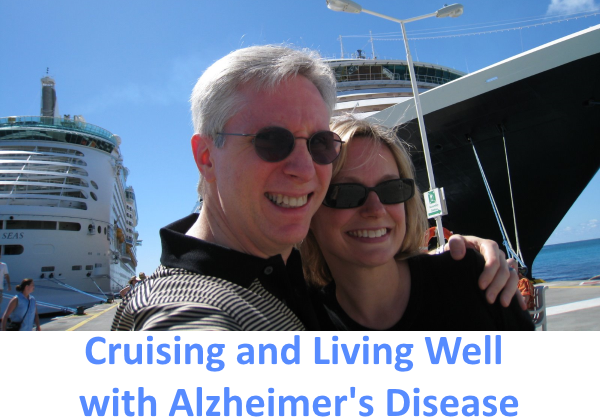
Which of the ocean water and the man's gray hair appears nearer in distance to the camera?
the man's gray hair

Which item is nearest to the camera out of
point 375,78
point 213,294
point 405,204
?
point 213,294

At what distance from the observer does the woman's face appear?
5.17 ft

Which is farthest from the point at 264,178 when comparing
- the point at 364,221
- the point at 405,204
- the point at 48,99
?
the point at 48,99

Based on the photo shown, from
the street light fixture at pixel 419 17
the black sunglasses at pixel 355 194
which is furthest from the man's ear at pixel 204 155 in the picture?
the street light fixture at pixel 419 17

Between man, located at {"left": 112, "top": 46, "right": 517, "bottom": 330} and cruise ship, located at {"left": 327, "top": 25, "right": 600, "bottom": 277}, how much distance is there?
759 centimetres

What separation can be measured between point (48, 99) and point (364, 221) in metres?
40.4

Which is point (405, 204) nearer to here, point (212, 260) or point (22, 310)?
point (212, 260)

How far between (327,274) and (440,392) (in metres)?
0.83

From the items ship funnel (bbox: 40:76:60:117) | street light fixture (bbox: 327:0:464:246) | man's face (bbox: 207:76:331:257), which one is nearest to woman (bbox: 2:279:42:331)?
man's face (bbox: 207:76:331:257)

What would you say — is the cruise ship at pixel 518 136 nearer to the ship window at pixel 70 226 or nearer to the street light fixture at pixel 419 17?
the street light fixture at pixel 419 17

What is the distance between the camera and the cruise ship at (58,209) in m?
20.7

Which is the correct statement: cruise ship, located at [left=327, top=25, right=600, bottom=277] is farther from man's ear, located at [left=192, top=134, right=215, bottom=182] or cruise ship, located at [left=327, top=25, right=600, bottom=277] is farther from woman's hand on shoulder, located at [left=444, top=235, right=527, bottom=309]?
man's ear, located at [left=192, top=134, right=215, bottom=182]

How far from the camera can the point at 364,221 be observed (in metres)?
1.58

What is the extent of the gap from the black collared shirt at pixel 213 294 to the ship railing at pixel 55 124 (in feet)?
93.2
